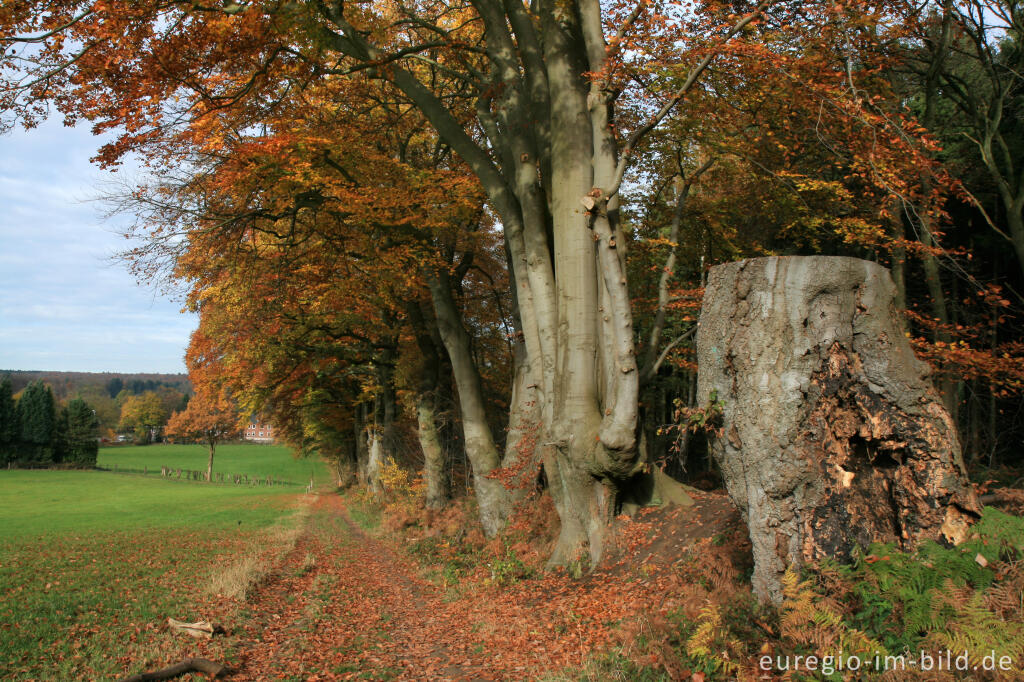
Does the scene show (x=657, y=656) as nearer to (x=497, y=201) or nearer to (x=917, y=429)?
(x=917, y=429)

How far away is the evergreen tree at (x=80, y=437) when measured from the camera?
65.1 m

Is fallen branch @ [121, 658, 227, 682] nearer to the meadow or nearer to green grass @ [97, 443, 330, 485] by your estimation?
the meadow

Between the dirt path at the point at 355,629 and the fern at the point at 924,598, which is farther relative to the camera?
the dirt path at the point at 355,629

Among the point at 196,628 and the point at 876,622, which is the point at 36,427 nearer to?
the point at 196,628

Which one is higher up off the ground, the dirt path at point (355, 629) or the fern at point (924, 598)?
the fern at point (924, 598)

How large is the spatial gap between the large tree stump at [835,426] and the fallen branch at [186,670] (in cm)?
524

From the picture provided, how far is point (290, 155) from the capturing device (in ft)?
43.2

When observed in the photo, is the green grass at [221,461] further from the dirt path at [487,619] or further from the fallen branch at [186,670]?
the fallen branch at [186,670]

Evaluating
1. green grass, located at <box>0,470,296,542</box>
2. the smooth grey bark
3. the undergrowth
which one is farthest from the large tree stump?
green grass, located at <box>0,470,296,542</box>

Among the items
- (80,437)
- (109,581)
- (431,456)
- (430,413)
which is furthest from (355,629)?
(80,437)

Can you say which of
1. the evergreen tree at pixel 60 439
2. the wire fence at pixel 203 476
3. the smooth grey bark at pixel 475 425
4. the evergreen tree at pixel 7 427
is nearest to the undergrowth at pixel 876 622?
the smooth grey bark at pixel 475 425

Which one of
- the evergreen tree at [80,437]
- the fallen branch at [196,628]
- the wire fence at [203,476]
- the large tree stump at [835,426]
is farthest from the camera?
the evergreen tree at [80,437]

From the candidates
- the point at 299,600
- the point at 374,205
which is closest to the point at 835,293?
the point at 299,600

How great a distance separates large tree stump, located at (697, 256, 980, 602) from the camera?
4977 mm
